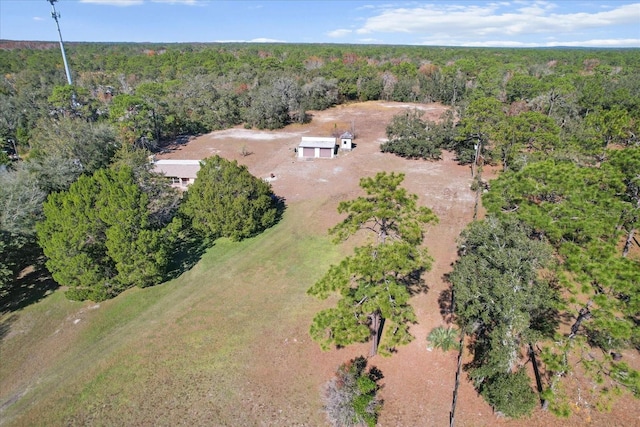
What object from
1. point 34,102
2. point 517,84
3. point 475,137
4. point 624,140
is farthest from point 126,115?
point 517,84

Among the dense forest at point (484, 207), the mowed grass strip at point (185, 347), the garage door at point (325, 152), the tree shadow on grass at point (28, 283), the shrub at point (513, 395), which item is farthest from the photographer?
the garage door at point (325, 152)

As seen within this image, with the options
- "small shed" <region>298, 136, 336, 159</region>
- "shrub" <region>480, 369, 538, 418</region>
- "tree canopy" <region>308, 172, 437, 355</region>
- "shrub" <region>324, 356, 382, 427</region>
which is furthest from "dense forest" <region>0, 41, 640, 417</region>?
"small shed" <region>298, 136, 336, 159</region>

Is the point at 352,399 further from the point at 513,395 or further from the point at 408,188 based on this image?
the point at 408,188

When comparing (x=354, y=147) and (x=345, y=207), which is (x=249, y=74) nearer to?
(x=354, y=147)

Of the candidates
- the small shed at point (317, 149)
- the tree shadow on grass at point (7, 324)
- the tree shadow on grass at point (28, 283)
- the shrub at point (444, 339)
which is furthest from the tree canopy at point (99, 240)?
the small shed at point (317, 149)

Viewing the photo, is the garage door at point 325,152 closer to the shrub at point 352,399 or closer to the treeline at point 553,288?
the treeline at point 553,288
